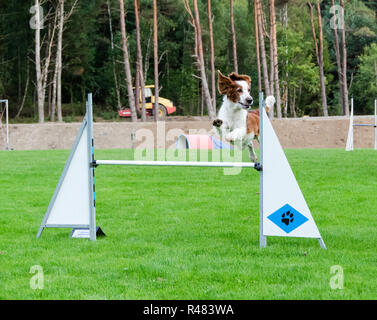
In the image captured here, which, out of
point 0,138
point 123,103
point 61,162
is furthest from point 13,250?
point 123,103

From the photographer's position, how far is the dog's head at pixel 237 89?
8.95 metres

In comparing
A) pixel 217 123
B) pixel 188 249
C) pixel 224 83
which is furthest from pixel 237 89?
pixel 188 249

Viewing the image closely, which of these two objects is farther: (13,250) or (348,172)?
(348,172)

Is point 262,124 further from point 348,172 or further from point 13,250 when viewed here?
point 348,172

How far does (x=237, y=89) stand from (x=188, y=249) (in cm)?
399

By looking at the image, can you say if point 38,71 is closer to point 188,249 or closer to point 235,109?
point 235,109

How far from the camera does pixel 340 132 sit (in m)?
32.3

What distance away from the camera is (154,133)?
3322 centimetres

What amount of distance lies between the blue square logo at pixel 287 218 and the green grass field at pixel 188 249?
216 millimetres

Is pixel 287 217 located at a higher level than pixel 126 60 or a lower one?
lower

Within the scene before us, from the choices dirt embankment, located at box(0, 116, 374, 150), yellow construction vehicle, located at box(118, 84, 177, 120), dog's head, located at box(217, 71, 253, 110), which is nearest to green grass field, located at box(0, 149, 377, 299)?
dog's head, located at box(217, 71, 253, 110)

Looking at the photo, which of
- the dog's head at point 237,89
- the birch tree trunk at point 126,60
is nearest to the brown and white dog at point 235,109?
the dog's head at point 237,89

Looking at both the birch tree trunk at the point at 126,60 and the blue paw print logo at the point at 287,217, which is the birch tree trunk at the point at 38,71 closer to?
the birch tree trunk at the point at 126,60

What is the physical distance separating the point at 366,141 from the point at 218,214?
26690 mm
